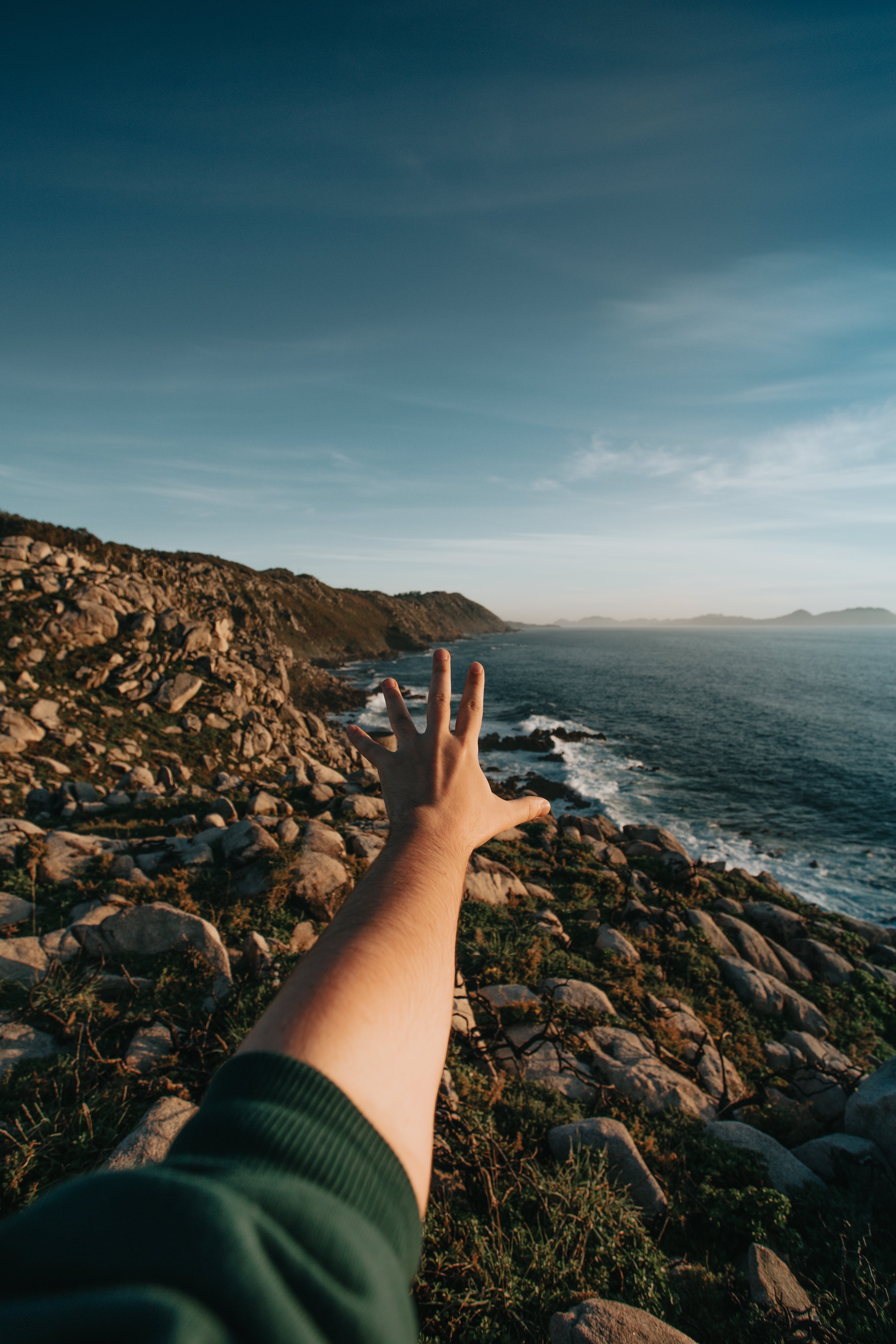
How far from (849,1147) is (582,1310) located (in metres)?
4.06

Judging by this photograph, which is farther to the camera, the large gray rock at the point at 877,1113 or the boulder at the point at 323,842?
the boulder at the point at 323,842

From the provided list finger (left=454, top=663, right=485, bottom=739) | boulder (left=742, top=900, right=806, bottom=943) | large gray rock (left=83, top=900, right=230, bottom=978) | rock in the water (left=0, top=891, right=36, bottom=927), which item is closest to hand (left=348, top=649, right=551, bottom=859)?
finger (left=454, top=663, right=485, bottom=739)

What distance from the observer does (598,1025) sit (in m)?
6.51

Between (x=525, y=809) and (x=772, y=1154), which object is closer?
(x=525, y=809)

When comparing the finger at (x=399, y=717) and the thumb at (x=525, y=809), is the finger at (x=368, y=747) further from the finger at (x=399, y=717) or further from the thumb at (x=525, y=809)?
the thumb at (x=525, y=809)

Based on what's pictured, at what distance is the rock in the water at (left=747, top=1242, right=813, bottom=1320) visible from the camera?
345 cm

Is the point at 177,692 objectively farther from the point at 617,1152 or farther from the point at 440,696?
the point at 440,696

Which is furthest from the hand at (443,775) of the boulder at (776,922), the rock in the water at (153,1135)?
the boulder at (776,922)

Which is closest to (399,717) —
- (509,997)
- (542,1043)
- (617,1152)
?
(617,1152)

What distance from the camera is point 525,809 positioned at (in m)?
3.15

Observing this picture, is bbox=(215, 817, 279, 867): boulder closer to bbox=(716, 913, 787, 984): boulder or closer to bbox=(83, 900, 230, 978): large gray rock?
bbox=(83, 900, 230, 978): large gray rock

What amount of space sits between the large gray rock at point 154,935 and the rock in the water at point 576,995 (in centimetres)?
389

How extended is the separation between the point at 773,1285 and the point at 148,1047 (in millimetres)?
4902

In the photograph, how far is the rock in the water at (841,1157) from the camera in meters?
5.07
